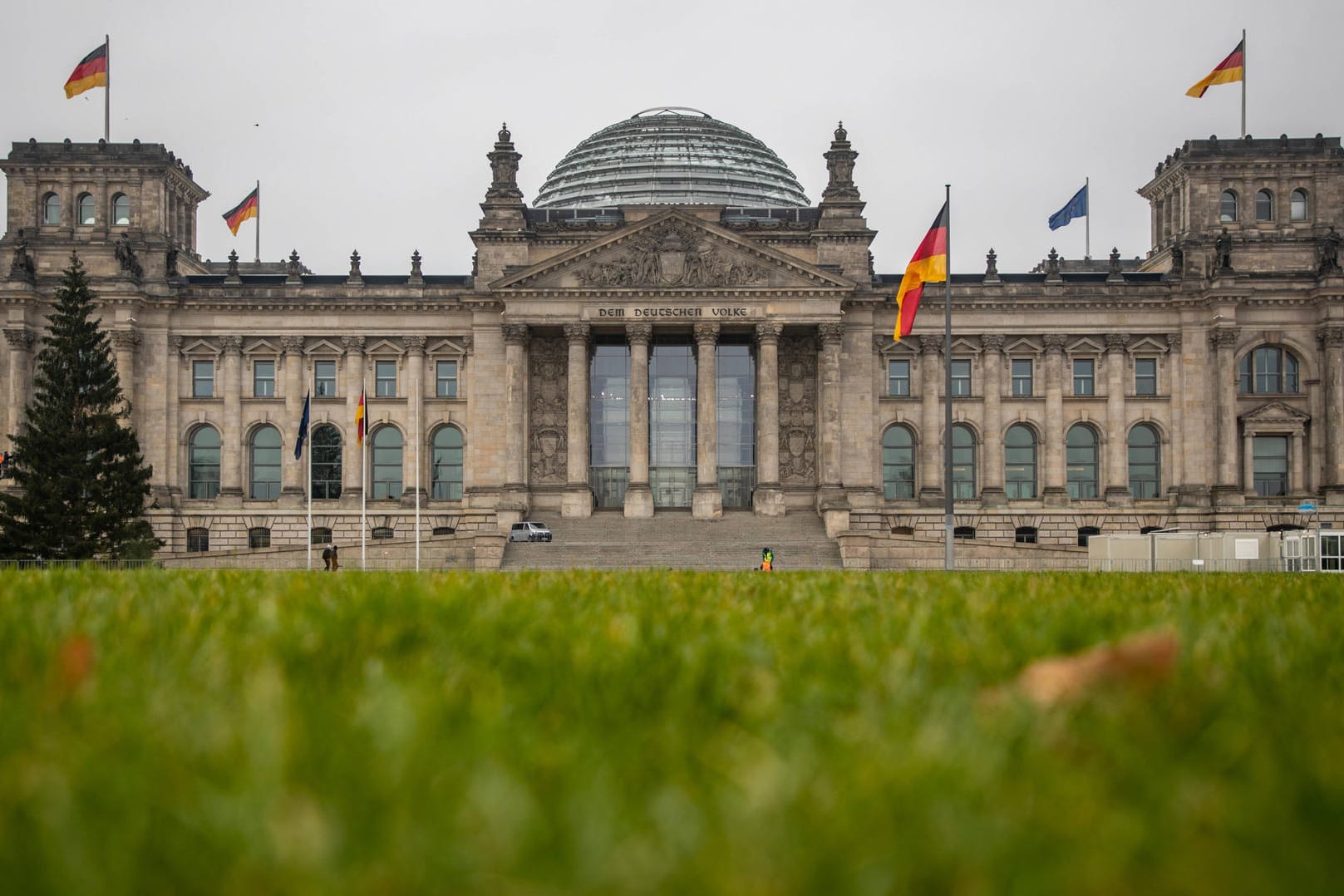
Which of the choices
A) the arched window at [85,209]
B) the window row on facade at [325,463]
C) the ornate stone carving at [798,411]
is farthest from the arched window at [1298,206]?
the arched window at [85,209]

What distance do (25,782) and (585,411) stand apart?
220 feet

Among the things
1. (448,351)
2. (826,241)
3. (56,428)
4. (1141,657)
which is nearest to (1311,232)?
(826,241)

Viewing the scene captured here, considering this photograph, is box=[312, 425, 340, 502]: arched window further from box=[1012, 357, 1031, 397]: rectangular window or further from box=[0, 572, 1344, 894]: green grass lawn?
box=[0, 572, 1344, 894]: green grass lawn

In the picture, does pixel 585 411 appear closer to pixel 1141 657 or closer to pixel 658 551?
pixel 658 551

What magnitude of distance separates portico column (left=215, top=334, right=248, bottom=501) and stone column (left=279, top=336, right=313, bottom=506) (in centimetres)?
240

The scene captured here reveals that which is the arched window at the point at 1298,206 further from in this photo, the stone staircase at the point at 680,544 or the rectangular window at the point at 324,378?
the rectangular window at the point at 324,378

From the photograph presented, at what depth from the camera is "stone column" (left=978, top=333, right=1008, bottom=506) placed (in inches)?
2894

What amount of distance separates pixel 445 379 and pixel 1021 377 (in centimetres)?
3439

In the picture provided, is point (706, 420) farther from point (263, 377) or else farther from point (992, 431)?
point (263, 377)

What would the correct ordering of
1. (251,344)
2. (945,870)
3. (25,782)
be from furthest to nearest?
(251,344), (25,782), (945,870)

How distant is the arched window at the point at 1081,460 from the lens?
7456 centimetres

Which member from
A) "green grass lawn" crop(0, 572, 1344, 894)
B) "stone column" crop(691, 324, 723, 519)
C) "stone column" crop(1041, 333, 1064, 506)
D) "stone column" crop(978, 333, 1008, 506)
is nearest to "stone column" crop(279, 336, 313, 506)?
"stone column" crop(691, 324, 723, 519)

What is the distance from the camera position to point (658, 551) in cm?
6297

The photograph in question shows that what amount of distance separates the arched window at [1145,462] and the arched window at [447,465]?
39690mm
